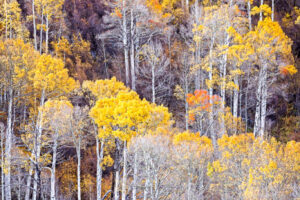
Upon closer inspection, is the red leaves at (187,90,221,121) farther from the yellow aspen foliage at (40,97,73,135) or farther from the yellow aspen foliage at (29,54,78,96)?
the yellow aspen foliage at (40,97,73,135)

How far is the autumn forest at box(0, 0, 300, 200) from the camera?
15.8 metres

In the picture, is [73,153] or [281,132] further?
[281,132]

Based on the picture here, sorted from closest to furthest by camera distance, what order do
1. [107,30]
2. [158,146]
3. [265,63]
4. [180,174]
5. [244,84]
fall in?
[158,146] → [180,174] → [265,63] → [244,84] → [107,30]

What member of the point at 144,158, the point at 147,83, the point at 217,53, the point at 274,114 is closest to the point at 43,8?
the point at 147,83

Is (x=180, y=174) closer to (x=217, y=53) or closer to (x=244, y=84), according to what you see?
(x=217, y=53)

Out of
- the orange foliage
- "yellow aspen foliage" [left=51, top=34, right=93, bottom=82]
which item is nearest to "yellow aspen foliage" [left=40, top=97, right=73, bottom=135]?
"yellow aspen foliage" [left=51, top=34, right=93, bottom=82]

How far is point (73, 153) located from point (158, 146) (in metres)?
11.3

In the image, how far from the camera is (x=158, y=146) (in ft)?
48.8

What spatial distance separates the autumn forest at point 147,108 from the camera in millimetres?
15828

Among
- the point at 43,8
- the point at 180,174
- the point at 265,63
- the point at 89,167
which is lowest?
the point at 89,167

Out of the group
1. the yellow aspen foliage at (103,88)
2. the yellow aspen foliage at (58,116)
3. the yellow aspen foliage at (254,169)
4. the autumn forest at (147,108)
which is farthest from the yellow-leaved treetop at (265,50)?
the yellow aspen foliage at (58,116)

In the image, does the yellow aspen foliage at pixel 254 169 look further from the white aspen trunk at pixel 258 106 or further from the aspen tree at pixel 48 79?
the aspen tree at pixel 48 79

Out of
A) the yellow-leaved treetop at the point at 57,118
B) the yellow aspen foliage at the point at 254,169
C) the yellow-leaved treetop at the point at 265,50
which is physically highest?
the yellow-leaved treetop at the point at 265,50

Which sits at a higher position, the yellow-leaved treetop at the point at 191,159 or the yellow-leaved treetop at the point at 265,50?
the yellow-leaved treetop at the point at 265,50
